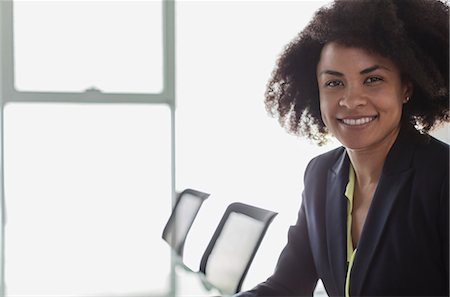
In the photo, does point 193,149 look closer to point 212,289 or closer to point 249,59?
point 249,59

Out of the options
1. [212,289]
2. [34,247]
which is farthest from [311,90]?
[34,247]

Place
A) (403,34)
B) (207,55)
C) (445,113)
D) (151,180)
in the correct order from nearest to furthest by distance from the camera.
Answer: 1. (403,34)
2. (445,113)
3. (207,55)
4. (151,180)

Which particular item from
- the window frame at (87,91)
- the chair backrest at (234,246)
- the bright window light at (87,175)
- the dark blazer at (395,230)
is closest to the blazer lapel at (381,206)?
the dark blazer at (395,230)

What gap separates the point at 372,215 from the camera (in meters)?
0.71

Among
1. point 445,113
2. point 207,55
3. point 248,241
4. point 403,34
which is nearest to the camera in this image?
point 403,34

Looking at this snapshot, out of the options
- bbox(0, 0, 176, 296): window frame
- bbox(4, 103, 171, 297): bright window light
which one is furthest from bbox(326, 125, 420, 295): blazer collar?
bbox(0, 0, 176, 296): window frame

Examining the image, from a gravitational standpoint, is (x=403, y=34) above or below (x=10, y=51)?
below

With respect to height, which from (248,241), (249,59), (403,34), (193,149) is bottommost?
(248,241)

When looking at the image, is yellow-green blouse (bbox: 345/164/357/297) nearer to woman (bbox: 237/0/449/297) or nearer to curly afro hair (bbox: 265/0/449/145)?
woman (bbox: 237/0/449/297)

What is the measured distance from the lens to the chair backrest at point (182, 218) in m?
1.80

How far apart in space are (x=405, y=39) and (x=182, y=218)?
1.34 m

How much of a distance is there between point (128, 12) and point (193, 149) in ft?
2.49

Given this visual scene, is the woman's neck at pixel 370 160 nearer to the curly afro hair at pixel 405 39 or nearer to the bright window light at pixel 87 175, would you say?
the curly afro hair at pixel 405 39

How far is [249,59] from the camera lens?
225 cm
